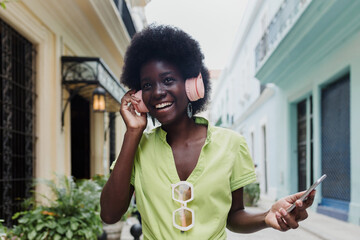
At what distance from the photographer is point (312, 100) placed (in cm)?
1002

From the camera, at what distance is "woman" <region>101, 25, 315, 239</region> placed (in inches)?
53.4

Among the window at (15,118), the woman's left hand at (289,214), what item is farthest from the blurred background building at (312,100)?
the woman's left hand at (289,214)

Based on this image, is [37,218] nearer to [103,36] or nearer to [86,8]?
[86,8]

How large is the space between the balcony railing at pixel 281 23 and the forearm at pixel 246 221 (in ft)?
23.2

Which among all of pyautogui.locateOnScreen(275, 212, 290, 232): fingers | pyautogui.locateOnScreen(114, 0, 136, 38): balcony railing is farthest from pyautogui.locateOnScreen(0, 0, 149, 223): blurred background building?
pyautogui.locateOnScreen(275, 212, 290, 232): fingers

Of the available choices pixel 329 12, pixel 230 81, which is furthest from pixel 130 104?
pixel 230 81

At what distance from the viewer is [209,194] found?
1.36 m

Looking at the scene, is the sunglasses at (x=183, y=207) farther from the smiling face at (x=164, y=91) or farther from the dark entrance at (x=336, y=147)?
the dark entrance at (x=336, y=147)

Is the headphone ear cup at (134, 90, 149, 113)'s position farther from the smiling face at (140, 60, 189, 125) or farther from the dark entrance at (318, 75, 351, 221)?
the dark entrance at (318, 75, 351, 221)

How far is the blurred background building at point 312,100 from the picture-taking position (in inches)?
278

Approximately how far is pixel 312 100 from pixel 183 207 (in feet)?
30.6

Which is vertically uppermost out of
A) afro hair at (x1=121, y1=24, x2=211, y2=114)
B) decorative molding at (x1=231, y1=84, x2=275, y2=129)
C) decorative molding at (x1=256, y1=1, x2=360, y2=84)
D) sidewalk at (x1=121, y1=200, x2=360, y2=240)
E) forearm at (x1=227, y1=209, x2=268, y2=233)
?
decorative molding at (x1=256, y1=1, x2=360, y2=84)

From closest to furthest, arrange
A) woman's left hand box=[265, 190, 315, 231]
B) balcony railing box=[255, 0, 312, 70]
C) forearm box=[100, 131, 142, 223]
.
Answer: woman's left hand box=[265, 190, 315, 231] → forearm box=[100, 131, 142, 223] → balcony railing box=[255, 0, 312, 70]

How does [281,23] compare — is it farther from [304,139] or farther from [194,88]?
[194,88]
